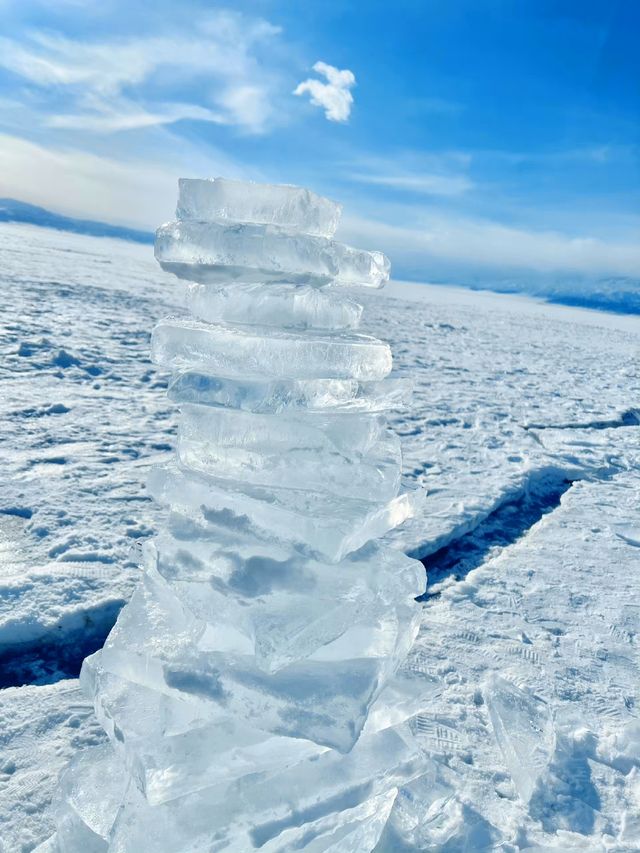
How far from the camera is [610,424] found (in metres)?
6.28

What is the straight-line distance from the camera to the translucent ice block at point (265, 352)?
1438 millimetres

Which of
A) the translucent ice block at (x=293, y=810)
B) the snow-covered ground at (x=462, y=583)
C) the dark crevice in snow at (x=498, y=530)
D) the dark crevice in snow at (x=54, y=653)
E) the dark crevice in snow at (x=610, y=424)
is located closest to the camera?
the translucent ice block at (x=293, y=810)

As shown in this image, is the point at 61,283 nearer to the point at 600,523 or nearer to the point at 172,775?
the point at 600,523

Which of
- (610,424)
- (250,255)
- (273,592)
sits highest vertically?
(250,255)

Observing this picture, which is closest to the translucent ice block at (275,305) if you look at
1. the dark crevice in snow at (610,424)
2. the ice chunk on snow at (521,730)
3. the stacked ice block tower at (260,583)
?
the stacked ice block tower at (260,583)

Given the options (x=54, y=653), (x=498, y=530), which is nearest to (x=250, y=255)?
(x=54, y=653)

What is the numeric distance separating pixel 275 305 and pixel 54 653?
5.23 feet

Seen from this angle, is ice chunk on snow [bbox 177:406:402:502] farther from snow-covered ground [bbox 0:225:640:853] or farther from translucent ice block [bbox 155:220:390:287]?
snow-covered ground [bbox 0:225:640:853]

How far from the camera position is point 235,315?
58.6 inches

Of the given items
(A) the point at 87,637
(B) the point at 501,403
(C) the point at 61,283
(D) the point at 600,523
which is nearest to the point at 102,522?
(A) the point at 87,637

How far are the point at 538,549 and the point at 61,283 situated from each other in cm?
1014

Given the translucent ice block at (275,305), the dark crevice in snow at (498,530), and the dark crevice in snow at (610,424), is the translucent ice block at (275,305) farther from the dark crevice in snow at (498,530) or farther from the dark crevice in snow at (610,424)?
the dark crevice in snow at (610,424)

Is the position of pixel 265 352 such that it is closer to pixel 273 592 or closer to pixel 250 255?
pixel 250 255

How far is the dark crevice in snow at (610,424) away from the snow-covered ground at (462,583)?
0.9 inches
